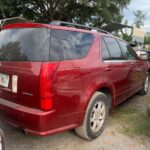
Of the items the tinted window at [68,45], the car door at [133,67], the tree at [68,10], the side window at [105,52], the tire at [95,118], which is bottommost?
the tire at [95,118]

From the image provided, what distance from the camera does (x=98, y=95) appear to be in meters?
3.85

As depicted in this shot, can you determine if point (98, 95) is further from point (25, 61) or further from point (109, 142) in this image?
point (25, 61)

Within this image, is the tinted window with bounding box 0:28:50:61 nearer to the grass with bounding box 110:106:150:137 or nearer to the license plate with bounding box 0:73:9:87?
the license plate with bounding box 0:73:9:87

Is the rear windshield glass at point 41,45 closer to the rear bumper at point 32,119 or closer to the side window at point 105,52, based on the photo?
the side window at point 105,52

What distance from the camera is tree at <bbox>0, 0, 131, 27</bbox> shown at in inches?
798

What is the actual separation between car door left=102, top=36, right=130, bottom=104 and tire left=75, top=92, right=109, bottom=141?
0.37m

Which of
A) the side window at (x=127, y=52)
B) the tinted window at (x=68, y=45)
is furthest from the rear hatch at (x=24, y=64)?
the side window at (x=127, y=52)

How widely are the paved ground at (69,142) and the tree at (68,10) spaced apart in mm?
16708

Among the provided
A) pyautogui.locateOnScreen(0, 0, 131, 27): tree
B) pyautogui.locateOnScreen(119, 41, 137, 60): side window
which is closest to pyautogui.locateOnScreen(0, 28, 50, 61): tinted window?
pyautogui.locateOnScreen(119, 41, 137, 60): side window

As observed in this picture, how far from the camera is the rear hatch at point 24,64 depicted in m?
3.03

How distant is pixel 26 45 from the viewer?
3238mm

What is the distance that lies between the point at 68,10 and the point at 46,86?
21.4 m

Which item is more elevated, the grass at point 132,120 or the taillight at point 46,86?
the taillight at point 46,86

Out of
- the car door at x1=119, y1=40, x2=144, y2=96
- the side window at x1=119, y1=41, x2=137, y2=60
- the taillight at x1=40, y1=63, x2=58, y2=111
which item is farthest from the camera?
the car door at x1=119, y1=40, x2=144, y2=96
